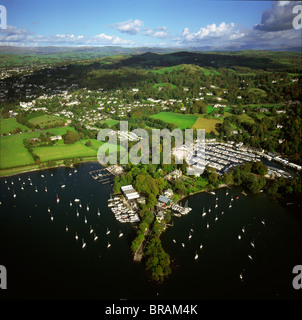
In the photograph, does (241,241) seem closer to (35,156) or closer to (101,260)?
(101,260)

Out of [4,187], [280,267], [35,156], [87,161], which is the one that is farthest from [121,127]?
[280,267]

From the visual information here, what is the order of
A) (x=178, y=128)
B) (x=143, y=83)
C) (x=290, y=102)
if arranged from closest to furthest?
(x=178, y=128) → (x=290, y=102) → (x=143, y=83)

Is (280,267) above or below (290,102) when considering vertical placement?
below

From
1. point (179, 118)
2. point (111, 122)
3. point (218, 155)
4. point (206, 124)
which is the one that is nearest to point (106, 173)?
point (218, 155)

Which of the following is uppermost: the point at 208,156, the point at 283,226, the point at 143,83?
the point at 143,83

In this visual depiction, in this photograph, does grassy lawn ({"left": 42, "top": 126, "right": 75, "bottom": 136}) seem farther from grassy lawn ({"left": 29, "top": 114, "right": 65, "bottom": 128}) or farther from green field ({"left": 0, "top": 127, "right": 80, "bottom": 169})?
green field ({"left": 0, "top": 127, "right": 80, "bottom": 169})

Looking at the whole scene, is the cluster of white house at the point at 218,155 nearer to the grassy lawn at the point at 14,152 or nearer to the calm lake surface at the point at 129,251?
the calm lake surface at the point at 129,251

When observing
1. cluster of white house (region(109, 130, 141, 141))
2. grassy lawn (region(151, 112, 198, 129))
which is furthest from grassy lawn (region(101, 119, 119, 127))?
grassy lawn (region(151, 112, 198, 129))
